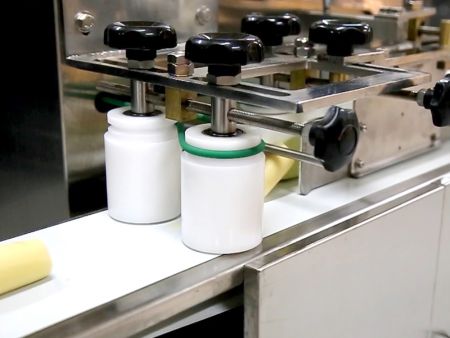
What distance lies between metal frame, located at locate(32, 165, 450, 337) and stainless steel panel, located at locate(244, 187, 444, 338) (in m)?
0.01

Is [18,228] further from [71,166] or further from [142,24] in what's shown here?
[142,24]

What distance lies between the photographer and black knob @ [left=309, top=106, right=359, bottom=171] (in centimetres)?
59

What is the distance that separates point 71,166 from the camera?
0.86 metres

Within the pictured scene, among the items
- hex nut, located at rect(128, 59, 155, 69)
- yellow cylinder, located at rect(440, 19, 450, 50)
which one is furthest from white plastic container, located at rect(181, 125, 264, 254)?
yellow cylinder, located at rect(440, 19, 450, 50)

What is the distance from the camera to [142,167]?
0.72 m

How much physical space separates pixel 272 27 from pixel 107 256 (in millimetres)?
377

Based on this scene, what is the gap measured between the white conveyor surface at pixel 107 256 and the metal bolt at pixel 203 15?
11.4 inches

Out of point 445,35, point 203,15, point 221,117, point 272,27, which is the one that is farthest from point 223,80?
point 445,35

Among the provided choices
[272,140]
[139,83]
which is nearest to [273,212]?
[272,140]

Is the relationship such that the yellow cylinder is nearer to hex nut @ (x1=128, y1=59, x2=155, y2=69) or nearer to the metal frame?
the metal frame

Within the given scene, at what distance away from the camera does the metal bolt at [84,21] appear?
83cm

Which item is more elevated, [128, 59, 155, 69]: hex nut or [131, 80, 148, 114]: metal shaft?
[128, 59, 155, 69]: hex nut

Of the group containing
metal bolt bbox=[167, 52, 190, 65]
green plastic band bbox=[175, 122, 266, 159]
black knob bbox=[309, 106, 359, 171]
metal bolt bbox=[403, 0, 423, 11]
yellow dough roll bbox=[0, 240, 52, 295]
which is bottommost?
yellow dough roll bbox=[0, 240, 52, 295]

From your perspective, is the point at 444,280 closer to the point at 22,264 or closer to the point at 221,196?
the point at 221,196
